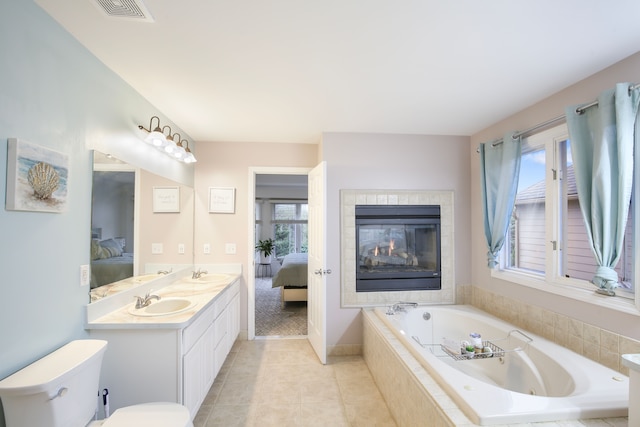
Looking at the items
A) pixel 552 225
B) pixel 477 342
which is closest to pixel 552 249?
pixel 552 225

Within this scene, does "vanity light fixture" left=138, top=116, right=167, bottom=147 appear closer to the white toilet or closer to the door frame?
the door frame

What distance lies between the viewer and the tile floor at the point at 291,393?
1.99m

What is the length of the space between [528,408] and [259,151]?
10.4ft

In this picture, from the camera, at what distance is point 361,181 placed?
3.04 meters

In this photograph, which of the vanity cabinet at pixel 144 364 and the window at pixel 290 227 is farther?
the window at pixel 290 227

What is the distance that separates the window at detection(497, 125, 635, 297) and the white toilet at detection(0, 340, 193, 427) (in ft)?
8.82

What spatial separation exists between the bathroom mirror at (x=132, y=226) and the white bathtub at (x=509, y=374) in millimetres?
2145

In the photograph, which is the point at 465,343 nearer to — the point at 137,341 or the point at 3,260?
the point at 137,341

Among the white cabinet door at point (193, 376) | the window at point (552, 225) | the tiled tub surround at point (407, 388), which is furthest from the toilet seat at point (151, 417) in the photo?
the window at point (552, 225)

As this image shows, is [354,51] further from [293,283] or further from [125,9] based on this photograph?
[293,283]

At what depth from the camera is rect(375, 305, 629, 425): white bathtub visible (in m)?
1.31

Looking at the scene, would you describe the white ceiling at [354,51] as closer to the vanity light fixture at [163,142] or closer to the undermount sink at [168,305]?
the vanity light fixture at [163,142]

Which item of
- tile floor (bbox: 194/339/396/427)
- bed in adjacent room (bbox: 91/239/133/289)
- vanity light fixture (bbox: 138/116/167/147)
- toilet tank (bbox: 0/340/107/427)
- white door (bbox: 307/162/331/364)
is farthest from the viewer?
white door (bbox: 307/162/331/364)

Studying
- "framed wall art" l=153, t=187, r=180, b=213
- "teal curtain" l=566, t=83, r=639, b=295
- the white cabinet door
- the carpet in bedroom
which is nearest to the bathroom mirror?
"framed wall art" l=153, t=187, r=180, b=213
